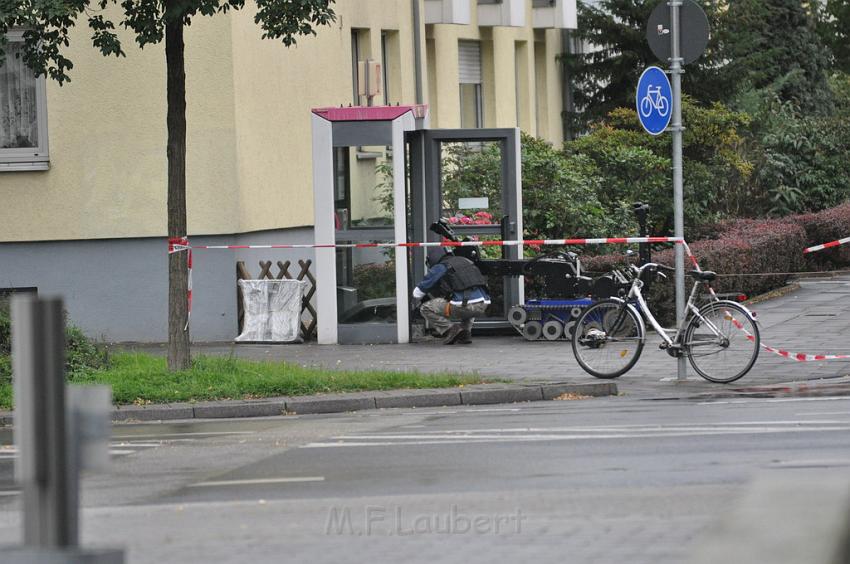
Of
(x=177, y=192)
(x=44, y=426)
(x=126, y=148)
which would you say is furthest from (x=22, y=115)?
(x=44, y=426)

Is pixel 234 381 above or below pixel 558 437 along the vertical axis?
above

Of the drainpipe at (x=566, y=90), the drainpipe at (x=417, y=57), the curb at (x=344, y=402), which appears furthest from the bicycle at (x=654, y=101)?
the drainpipe at (x=566, y=90)

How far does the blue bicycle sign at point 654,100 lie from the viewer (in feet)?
48.9

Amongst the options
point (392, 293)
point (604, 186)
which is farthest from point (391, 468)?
point (604, 186)

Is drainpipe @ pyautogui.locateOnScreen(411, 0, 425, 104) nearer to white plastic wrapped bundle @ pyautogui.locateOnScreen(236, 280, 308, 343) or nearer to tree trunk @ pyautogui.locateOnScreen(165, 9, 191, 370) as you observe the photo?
white plastic wrapped bundle @ pyautogui.locateOnScreen(236, 280, 308, 343)

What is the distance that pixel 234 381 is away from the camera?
13758mm

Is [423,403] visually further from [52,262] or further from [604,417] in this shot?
[52,262]

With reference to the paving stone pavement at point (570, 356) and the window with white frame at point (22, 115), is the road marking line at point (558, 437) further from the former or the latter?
the window with white frame at point (22, 115)

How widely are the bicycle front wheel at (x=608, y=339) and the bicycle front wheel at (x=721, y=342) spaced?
1.69 ft

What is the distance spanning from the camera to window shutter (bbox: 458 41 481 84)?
103ft

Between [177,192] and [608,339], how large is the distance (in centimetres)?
415

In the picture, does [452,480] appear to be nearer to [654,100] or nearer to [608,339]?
[608,339]

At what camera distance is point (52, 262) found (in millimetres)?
19672

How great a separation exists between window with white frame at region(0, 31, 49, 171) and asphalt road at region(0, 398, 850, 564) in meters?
8.07
